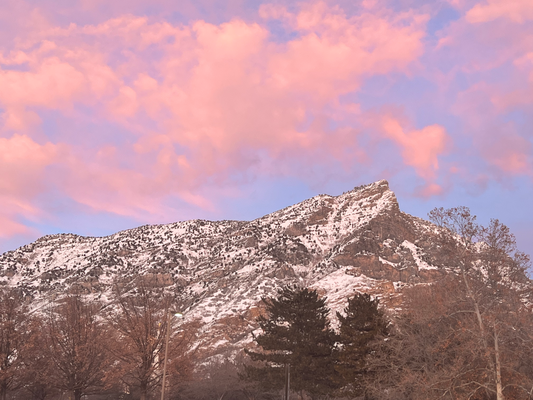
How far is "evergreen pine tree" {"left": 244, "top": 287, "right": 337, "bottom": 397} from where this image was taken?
44.3m

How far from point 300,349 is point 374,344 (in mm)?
11695

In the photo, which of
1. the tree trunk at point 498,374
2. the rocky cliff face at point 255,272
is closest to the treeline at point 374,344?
the tree trunk at point 498,374

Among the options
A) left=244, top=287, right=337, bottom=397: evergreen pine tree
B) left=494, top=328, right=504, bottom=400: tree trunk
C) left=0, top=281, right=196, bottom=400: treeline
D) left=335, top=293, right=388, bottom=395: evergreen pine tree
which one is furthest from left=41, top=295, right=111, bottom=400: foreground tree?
left=494, top=328, right=504, bottom=400: tree trunk

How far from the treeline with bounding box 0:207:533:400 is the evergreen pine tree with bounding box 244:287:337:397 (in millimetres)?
113

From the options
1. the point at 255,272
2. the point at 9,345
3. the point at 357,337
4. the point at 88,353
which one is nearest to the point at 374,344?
the point at 357,337

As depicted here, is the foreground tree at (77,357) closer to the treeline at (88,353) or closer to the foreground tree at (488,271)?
the treeline at (88,353)

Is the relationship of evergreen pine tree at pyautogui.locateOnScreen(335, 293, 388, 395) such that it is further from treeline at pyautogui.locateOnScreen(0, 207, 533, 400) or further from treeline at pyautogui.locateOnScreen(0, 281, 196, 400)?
treeline at pyautogui.locateOnScreen(0, 281, 196, 400)

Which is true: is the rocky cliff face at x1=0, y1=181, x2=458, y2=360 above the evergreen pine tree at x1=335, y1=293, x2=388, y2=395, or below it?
above

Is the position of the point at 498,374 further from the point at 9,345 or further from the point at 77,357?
the point at 9,345

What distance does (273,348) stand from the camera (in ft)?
155

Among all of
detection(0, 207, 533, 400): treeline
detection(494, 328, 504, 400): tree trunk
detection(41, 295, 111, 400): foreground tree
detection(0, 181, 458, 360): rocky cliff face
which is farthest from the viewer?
detection(0, 181, 458, 360): rocky cliff face

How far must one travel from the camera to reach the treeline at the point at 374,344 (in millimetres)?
28688

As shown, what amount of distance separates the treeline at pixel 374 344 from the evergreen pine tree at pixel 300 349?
0.37ft

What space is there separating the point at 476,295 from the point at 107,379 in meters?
33.2
